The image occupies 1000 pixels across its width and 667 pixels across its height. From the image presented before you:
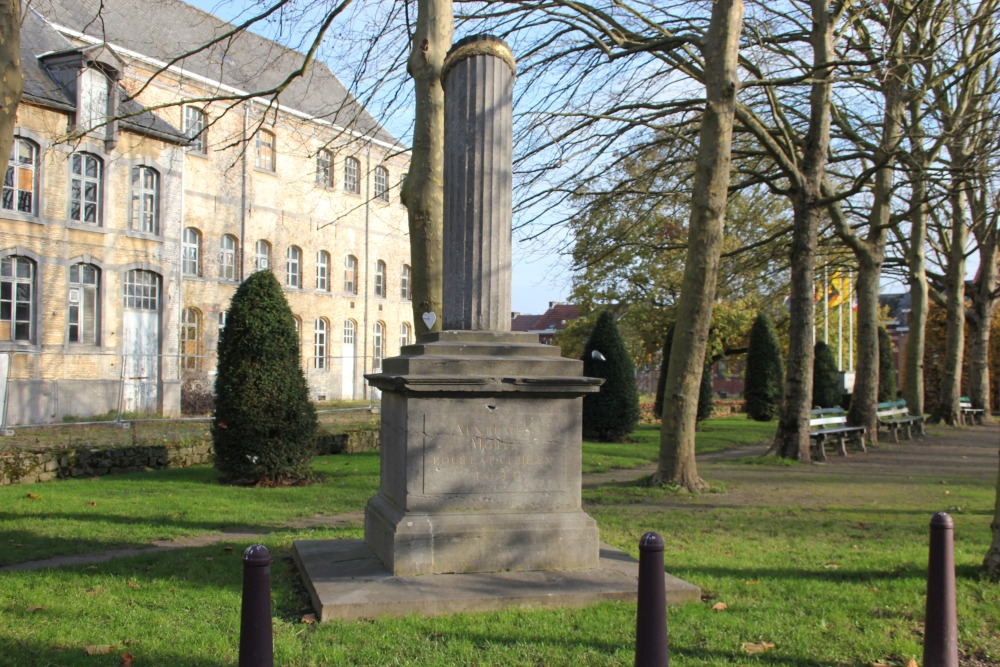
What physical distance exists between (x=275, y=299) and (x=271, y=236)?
2309 cm

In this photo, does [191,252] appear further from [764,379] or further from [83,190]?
[764,379]

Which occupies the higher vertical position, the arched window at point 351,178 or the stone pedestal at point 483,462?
the arched window at point 351,178

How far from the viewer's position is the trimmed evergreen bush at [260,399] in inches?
498

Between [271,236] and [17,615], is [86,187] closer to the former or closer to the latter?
[271,236]

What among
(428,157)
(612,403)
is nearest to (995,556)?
(428,157)

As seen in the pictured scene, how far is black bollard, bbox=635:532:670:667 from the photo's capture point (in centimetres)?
380

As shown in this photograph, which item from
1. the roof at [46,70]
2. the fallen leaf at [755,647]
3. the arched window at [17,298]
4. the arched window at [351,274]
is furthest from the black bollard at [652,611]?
the arched window at [351,274]

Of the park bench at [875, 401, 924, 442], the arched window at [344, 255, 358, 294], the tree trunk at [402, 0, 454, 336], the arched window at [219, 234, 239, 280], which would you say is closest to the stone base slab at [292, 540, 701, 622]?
the tree trunk at [402, 0, 454, 336]

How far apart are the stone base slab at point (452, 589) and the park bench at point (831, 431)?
1197 cm

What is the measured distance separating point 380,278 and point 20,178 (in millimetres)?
20843

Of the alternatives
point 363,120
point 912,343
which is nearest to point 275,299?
point 912,343

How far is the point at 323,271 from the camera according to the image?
38.3 metres

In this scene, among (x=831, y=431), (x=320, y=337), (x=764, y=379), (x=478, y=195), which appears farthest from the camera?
(x=320, y=337)

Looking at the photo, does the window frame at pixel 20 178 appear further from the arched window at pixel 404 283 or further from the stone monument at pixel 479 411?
the arched window at pixel 404 283
